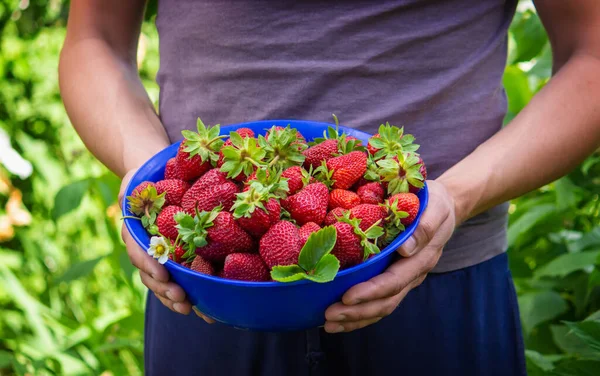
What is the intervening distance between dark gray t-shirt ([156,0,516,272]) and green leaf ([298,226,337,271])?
286mm

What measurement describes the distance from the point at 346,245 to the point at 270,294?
0.10 metres

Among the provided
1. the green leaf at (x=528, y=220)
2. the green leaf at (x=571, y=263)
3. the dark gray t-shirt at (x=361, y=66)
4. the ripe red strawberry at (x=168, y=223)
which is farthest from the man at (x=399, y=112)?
the green leaf at (x=528, y=220)

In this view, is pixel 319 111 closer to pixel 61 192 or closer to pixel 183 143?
pixel 183 143

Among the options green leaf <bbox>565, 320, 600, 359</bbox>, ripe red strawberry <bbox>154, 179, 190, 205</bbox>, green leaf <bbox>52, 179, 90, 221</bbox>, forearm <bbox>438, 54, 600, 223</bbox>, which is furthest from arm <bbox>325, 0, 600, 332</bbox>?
green leaf <bbox>52, 179, 90, 221</bbox>

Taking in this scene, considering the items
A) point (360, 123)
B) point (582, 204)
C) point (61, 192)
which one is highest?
point (360, 123)

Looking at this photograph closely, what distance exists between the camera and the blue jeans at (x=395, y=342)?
985 mm

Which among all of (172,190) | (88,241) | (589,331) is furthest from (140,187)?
(88,241)

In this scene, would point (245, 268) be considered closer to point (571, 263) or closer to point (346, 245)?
point (346, 245)

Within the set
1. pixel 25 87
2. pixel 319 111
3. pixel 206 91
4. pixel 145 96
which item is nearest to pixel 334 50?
pixel 319 111

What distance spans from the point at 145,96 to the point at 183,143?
1.04 ft

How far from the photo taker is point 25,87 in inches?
96.5

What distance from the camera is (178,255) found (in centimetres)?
75

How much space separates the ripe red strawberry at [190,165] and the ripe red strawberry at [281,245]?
13cm

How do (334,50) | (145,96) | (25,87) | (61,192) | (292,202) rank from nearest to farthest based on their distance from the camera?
(292,202)
(334,50)
(145,96)
(61,192)
(25,87)
